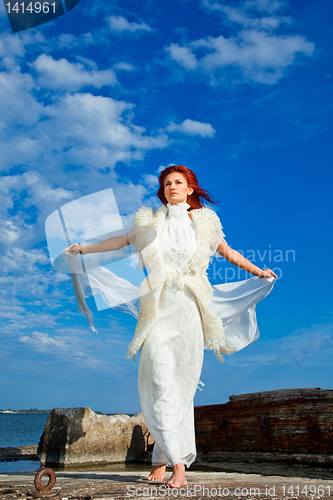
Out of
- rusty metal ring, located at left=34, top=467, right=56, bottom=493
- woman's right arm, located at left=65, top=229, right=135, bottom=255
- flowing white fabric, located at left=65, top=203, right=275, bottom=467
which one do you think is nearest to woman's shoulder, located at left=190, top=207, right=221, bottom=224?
flowing white fabric, located at left=65, top=203, right=275, bottom=467

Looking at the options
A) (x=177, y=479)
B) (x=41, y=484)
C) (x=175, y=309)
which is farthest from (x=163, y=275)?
(x=41, y=484)

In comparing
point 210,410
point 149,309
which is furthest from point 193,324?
point 210,410

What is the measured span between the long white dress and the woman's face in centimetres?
44

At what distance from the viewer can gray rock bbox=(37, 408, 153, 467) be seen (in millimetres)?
7285

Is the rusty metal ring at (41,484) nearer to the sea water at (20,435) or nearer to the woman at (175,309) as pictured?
the woman at (175,309)

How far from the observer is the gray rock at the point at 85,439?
7.29 m

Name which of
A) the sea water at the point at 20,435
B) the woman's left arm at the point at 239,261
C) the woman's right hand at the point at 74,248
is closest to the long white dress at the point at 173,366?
the woman's left arm at the point at 239,261

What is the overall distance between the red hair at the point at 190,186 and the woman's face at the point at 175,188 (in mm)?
78

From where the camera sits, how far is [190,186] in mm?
3984

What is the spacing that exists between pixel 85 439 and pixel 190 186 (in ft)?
20.4

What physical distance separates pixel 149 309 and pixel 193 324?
42 centimetres

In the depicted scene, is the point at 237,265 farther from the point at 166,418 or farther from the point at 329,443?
the point at 329,443

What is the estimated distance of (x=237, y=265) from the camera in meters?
4.12

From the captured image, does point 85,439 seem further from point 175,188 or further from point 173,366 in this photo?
point 175,188
